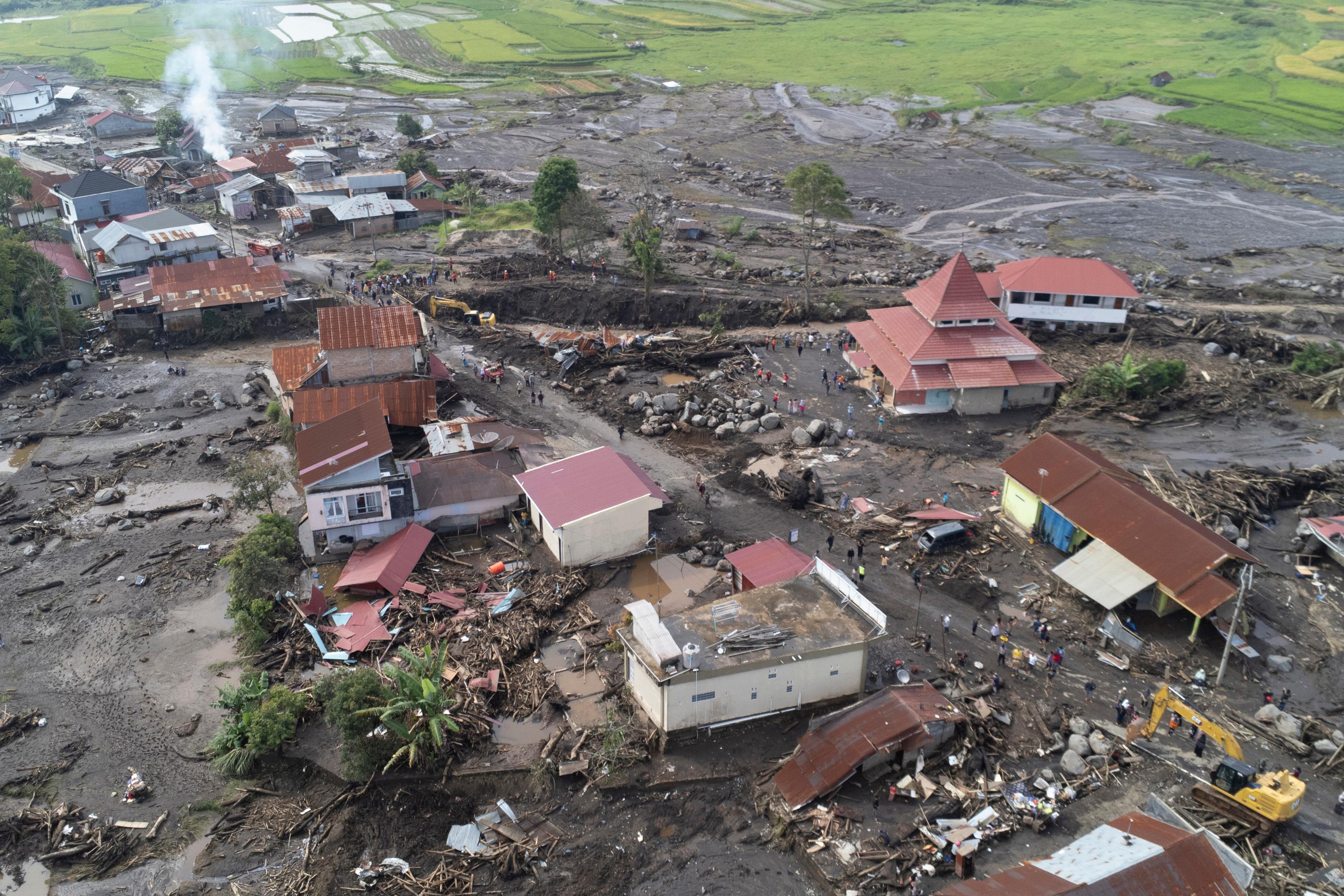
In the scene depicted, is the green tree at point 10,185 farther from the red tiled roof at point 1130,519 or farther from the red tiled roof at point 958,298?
the red tiled roof at point 1130,519

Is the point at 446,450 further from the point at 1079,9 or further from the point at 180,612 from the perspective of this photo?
the point at 1079,9

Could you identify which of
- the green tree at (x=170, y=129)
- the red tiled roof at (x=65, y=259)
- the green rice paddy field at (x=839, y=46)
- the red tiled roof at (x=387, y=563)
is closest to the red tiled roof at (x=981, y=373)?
the red tiled roof at (x=387, y=563)

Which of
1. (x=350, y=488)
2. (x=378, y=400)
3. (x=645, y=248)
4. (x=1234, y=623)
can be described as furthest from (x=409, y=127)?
(x=1234, y=623)

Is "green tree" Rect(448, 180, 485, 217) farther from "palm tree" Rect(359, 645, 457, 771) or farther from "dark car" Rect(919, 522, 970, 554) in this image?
"palm tree" Rect(359, 645, 457, 771)

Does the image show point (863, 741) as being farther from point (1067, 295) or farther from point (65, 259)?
point (65, 259)

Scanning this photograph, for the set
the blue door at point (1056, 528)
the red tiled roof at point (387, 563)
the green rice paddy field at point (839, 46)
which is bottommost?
the red tiled roof at point (387, 563)
